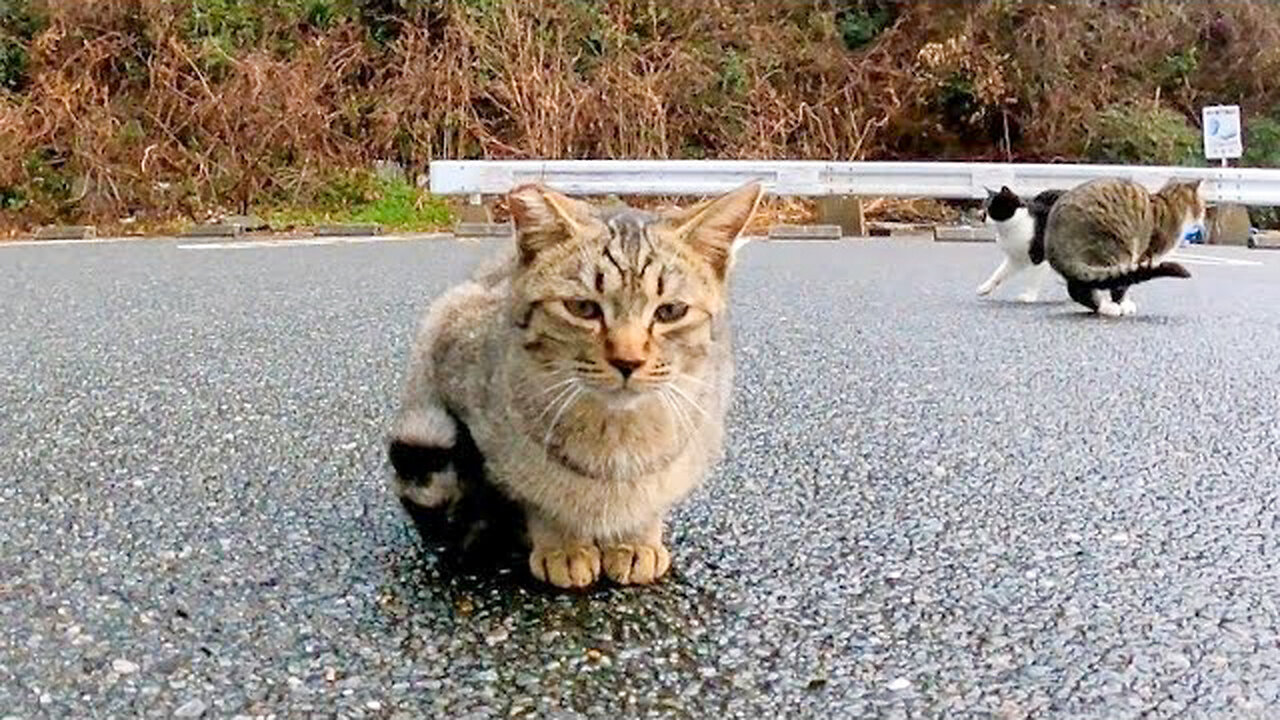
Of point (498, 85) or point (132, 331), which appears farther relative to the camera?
point (498, 85)

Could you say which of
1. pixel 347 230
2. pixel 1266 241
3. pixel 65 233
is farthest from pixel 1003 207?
pixel 65 233

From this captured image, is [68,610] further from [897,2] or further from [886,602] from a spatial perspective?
[897,2]

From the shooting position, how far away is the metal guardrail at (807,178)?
11289 mm

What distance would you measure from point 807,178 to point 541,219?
950 cm

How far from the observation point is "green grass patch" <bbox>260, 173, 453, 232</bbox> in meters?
11.9

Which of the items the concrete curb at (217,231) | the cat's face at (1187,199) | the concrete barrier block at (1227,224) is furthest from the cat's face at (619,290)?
the concrete barrier block at (1227,224)

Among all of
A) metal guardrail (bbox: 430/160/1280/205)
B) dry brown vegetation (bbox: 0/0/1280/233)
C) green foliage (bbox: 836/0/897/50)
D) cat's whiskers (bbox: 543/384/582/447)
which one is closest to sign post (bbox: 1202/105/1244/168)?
metal guardrail (bbox: 430/160/1280/205)

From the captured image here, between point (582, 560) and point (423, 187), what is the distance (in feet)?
37.6

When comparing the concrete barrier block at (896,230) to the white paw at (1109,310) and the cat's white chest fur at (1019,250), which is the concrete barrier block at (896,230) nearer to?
the cat's white chest fur at (1019,250)

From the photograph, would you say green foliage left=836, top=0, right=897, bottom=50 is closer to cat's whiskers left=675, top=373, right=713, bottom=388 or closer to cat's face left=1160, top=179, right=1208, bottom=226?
cat's face left=1160, top=179, right=1208, bottom=226

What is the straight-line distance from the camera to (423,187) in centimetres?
1314

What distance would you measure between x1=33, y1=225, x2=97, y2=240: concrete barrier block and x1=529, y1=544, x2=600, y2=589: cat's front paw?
31.1ft

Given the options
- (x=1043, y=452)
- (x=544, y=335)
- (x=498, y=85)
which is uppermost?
(x=498, y=85)

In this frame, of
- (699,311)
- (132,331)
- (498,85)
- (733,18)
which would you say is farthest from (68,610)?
(733,18)
